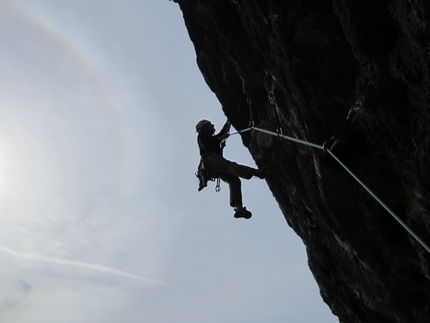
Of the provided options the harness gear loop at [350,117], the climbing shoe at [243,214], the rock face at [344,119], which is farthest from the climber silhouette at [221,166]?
the harness gear loop at [350,117]

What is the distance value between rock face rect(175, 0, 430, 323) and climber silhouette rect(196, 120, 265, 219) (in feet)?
3.08

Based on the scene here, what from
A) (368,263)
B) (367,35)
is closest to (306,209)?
(368,263)

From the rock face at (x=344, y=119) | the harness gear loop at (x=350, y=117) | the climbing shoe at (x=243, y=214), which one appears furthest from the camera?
the climbing shoe at (x=243, y=214)

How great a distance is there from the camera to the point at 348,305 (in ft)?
29.3

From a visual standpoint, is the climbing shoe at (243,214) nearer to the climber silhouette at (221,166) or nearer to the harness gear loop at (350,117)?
the climber silhouette at (221,166)

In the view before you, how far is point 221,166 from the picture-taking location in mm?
8133

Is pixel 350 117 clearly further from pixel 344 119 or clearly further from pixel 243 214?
pixel 243 214

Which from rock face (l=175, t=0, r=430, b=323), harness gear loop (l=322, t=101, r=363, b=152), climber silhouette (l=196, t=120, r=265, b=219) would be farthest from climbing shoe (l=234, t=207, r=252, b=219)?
harness gear loop (l=322, t=101, r=363, b=152)

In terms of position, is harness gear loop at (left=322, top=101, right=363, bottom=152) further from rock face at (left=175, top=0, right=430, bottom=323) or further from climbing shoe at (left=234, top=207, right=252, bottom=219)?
climbing shoe at (left=234, top=207, right=252, bottom=219)

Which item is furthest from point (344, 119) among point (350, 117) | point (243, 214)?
point (243, 214)

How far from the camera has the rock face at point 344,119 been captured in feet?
14.4

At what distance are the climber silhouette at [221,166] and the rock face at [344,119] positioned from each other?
0.94 m

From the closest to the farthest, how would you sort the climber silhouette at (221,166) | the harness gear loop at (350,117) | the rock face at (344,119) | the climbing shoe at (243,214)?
the rock face at (344,119) < the harness gear loop at (350,117) < the climber silhouette at (221,166) < the climbing shoe at (243,214)

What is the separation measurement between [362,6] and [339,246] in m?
4.90
